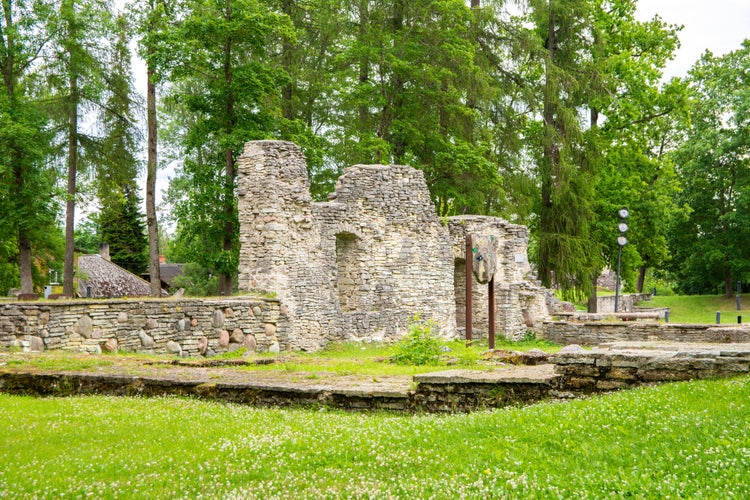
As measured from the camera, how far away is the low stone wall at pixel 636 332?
17.9 m

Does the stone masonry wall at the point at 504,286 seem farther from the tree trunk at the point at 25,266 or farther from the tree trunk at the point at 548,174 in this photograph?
the tree trunk at the point at 25,266

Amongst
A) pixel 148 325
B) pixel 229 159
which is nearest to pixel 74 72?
pixel 229 159

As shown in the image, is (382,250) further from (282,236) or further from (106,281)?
(106,281)

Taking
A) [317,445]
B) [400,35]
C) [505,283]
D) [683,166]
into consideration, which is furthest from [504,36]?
[317,445]

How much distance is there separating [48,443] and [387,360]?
7967 mm

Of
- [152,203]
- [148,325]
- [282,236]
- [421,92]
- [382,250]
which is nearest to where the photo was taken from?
[148,325]

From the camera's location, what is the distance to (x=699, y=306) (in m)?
43.5

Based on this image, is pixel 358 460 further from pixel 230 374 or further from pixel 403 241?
pixel 403 241

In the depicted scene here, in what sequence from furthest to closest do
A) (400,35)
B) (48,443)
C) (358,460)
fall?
1. (400,35)
2. (48,443)
3. (358,460)

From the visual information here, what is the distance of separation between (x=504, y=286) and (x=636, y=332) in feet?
14.9

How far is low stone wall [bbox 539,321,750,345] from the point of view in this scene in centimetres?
1788

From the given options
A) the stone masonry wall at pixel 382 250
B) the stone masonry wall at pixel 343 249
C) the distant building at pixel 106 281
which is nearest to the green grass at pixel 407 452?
the stone masonry wall at pixel 343 249

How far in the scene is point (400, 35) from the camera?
28031 millimetres

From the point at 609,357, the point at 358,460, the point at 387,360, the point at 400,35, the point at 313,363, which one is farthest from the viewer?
the point at 400,35
